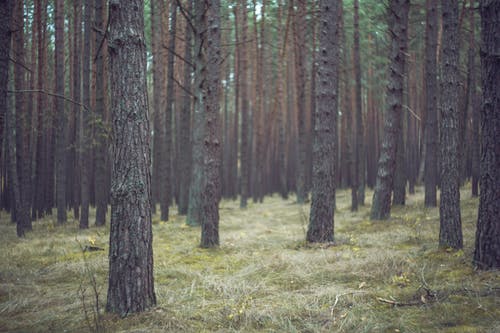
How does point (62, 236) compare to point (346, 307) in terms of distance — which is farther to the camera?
point (62, 236)

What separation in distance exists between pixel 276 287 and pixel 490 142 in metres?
3.34

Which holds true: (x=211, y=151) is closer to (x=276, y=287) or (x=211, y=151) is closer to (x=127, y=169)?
(x=276, y=287)

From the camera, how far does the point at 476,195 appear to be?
13.0 m

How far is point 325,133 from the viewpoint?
827cm

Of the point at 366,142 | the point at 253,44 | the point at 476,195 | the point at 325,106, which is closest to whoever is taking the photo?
the point at 325,106

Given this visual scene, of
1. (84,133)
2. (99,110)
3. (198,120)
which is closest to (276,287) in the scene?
(198,120)

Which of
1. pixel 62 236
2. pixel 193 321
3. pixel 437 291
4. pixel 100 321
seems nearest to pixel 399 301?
pixel 437 291

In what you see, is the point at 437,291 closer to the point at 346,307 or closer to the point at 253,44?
the point at 346,307

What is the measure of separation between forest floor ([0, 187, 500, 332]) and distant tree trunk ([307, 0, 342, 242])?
508 millimetres

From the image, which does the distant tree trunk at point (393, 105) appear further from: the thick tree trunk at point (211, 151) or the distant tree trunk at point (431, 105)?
the thick tree trunk at point (211, 151)

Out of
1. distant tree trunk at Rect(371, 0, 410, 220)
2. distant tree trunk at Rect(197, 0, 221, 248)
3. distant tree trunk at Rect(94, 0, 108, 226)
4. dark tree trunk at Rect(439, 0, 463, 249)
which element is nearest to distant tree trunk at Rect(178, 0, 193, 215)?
distant tree trunk at Rect(94, 0, 108, 226)

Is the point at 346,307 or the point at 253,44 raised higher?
the point at 253,44

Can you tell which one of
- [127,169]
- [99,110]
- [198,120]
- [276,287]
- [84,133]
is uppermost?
[99,110]

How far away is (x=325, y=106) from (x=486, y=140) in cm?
345
